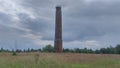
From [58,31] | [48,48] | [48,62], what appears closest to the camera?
[48,62]

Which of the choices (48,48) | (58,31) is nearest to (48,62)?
(58,31)

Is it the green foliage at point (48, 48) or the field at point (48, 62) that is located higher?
the green foliage at point (48, 48)

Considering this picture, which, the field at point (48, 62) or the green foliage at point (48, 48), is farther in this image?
the green foliage at point (48, 48)

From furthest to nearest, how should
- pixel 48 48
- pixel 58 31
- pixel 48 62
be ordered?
pixel 48 48 < pixel 58 31 < pixel 48 62

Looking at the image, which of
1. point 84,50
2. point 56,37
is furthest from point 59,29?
point 84,50

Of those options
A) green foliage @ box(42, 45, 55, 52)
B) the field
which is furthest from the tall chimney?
the field

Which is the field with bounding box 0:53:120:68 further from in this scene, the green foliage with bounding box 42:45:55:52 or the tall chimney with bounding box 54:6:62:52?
the green foliage with bounding box 42:45:55:52

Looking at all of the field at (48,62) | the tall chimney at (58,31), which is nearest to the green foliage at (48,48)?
the tall chimney at (58,31)

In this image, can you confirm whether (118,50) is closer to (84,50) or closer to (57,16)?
(84,50)

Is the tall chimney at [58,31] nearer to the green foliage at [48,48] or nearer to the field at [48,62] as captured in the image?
the green foliage at [48,48]

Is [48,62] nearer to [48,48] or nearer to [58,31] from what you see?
[58,31]

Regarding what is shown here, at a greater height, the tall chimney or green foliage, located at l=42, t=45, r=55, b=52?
the tall chimney

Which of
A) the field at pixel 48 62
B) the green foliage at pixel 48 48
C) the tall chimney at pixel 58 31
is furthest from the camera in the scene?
the green foliage at pixel 48 48

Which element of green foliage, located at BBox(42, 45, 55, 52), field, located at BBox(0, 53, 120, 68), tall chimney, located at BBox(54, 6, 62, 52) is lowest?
field, located at BBox(0, 53, 120, 68)
